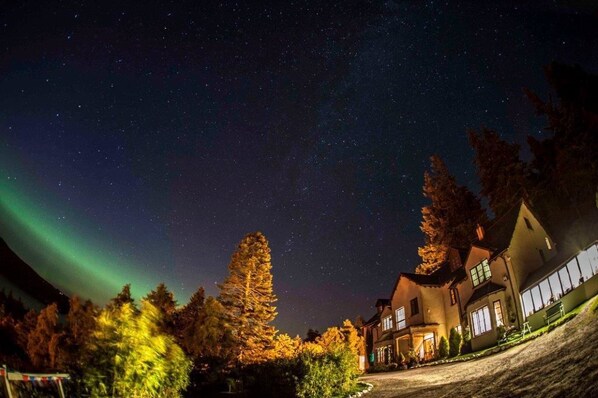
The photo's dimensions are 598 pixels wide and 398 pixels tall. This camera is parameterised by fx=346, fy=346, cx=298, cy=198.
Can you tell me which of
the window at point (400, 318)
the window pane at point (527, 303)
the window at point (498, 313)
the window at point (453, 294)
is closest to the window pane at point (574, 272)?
the window pane at point (527, 303)

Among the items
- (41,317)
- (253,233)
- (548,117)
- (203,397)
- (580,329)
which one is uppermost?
(548,117)

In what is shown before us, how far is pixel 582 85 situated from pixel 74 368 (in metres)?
40.5

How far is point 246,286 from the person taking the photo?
122 feet

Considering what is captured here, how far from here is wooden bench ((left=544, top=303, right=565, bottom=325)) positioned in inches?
722

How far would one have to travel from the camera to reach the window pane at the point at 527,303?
22594 mm

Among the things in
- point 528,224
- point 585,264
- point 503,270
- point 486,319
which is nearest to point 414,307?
point 486,319

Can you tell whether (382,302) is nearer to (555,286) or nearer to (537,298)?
(537,298)

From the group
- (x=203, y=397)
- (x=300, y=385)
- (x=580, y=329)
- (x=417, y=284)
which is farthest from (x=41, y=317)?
(x=580, y=329)

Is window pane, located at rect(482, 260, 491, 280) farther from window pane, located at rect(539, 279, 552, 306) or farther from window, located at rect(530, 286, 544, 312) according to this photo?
window pane, located at rect(539, 279, 552, 306)

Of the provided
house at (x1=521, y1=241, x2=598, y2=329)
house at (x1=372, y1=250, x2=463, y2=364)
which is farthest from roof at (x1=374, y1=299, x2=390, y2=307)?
house at (x1=521, y1=241, x2=598, y2=329)

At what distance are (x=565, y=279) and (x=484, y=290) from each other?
260 inches

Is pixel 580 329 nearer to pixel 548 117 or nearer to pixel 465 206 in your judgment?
pixel 548 117

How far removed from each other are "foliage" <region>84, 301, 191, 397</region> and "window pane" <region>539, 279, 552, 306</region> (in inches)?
913

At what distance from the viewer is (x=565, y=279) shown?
20281mm
